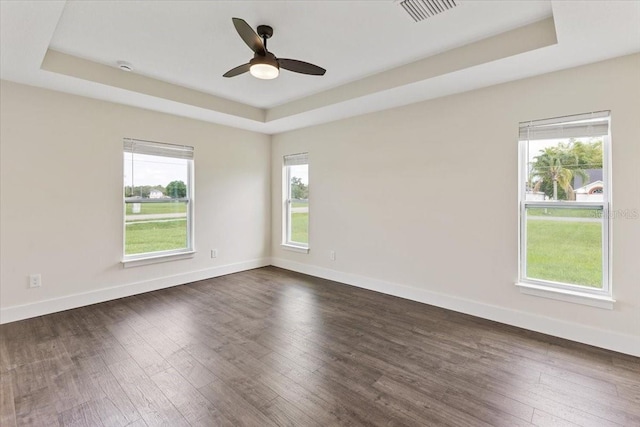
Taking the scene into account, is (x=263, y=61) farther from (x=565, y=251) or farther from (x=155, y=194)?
(x=565, y=251)

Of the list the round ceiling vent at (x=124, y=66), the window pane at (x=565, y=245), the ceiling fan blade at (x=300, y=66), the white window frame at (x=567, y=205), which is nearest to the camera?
the ceiling fan blade at (x=300, y=66)

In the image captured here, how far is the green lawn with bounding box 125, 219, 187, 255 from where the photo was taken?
160 inches

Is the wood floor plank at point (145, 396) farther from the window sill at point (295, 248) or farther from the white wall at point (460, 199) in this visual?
the window sill at point (295, 248)

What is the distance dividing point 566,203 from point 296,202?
3733 mm

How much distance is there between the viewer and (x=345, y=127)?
14.8 feet

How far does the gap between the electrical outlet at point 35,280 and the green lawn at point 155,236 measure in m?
0.88

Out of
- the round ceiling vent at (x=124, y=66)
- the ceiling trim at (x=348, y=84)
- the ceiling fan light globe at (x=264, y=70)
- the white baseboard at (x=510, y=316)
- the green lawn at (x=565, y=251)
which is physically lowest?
the white baseboard at (x=510, y=316)

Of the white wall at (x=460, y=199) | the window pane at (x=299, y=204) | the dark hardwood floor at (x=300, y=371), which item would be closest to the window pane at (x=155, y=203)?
the dark hardwood floor at (x=300, y=371)

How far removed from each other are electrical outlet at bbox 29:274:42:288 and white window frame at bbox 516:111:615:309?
506 cm

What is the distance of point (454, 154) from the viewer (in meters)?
3.48

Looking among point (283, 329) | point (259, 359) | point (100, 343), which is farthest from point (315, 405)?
point (100, 343)

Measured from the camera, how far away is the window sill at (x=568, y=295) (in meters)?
2.61

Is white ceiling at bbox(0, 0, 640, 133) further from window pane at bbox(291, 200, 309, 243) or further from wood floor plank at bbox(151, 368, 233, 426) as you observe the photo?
wood floor plank at bbox(151, 368, 233, 426)

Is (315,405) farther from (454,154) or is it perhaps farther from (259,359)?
(454,154)
